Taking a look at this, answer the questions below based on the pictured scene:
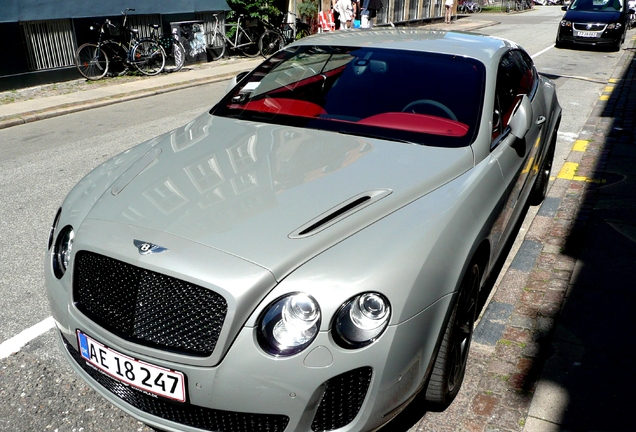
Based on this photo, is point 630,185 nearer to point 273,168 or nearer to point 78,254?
point 273,168

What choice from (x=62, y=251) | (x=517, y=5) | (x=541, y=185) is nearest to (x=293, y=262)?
(x=62, y=251)

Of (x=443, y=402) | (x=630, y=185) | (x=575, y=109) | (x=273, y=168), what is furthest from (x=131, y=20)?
(x=443, y=402)

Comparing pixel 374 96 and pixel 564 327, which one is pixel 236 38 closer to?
pixel 374 96

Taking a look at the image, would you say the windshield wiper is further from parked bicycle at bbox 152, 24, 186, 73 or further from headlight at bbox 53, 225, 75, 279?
parked bicycle at bbox 152, 24, 186, 73

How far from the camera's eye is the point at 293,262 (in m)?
2.28

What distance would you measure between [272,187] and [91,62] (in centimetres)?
1147

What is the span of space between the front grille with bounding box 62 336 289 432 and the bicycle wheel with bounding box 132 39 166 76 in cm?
1192

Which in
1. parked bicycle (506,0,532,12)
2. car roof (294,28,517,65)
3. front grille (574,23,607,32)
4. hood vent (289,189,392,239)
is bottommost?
parked bicycle (506,0,532,12)

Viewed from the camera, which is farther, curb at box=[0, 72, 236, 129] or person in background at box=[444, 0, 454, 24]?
person in background at box=[444, 0, 454, 24]

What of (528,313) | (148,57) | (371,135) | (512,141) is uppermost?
(371,135)

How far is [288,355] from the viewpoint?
214cm

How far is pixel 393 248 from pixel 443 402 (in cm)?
84

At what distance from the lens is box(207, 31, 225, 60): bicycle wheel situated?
655 inches

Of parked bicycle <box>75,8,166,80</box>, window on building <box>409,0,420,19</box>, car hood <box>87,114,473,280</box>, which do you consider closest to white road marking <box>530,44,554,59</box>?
parked bicycle <box>75,8,166,80</box>
